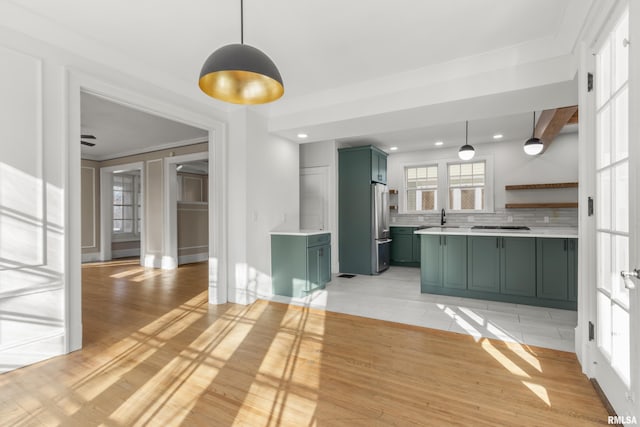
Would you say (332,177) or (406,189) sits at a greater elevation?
(332,177)

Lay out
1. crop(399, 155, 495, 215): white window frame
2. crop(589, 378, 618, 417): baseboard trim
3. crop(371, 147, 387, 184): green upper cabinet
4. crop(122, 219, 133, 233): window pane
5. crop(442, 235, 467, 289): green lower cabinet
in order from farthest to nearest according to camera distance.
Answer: crop(122, 219, 133, 233): window pane
crop(399, 155, 495, 215): white window frame
crop(371, 147, 387, 184): green upper cabinet
crop(442, 235, 467, 289): green lower cabinet
crop(589, 378, 618, 417): baseboard trim

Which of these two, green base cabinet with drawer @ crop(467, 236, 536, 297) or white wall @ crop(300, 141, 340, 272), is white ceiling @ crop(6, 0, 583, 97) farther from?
white wall @ crop(300, 141, 340, 272)

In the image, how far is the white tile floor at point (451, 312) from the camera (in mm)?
3002

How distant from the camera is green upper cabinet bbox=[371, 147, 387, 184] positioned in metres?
5.94

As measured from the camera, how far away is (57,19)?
247 centimetres

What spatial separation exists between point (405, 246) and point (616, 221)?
198 inches

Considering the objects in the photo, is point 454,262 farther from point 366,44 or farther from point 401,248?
point 366,44

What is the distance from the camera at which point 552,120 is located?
4.24 metres

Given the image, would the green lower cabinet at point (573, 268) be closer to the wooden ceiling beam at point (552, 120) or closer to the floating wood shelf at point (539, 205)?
the wooden ceiling beam at point (552, 120)

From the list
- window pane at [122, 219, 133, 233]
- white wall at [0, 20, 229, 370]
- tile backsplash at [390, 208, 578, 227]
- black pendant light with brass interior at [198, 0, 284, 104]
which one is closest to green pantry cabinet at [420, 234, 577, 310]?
tile backsplash at [390, 208, 578, 227]

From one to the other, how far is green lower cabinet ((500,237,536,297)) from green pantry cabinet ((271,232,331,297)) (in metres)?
2.43

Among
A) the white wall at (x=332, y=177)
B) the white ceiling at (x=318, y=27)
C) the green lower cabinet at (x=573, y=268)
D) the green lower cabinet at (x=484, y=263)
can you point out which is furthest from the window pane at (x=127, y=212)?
the green lower cabinet at (x=573, y=268)

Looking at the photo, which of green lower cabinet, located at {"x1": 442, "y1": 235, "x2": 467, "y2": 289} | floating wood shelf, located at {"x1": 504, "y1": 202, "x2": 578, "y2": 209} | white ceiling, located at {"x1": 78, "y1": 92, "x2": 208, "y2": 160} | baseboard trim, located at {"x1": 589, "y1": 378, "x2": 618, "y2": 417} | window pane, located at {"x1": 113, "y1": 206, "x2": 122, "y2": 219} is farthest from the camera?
window pane, located at {"x1": 113, "y1": 206, "x2": 122, "y2": 219}

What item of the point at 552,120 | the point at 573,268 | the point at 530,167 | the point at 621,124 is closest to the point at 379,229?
the point at 573,268
